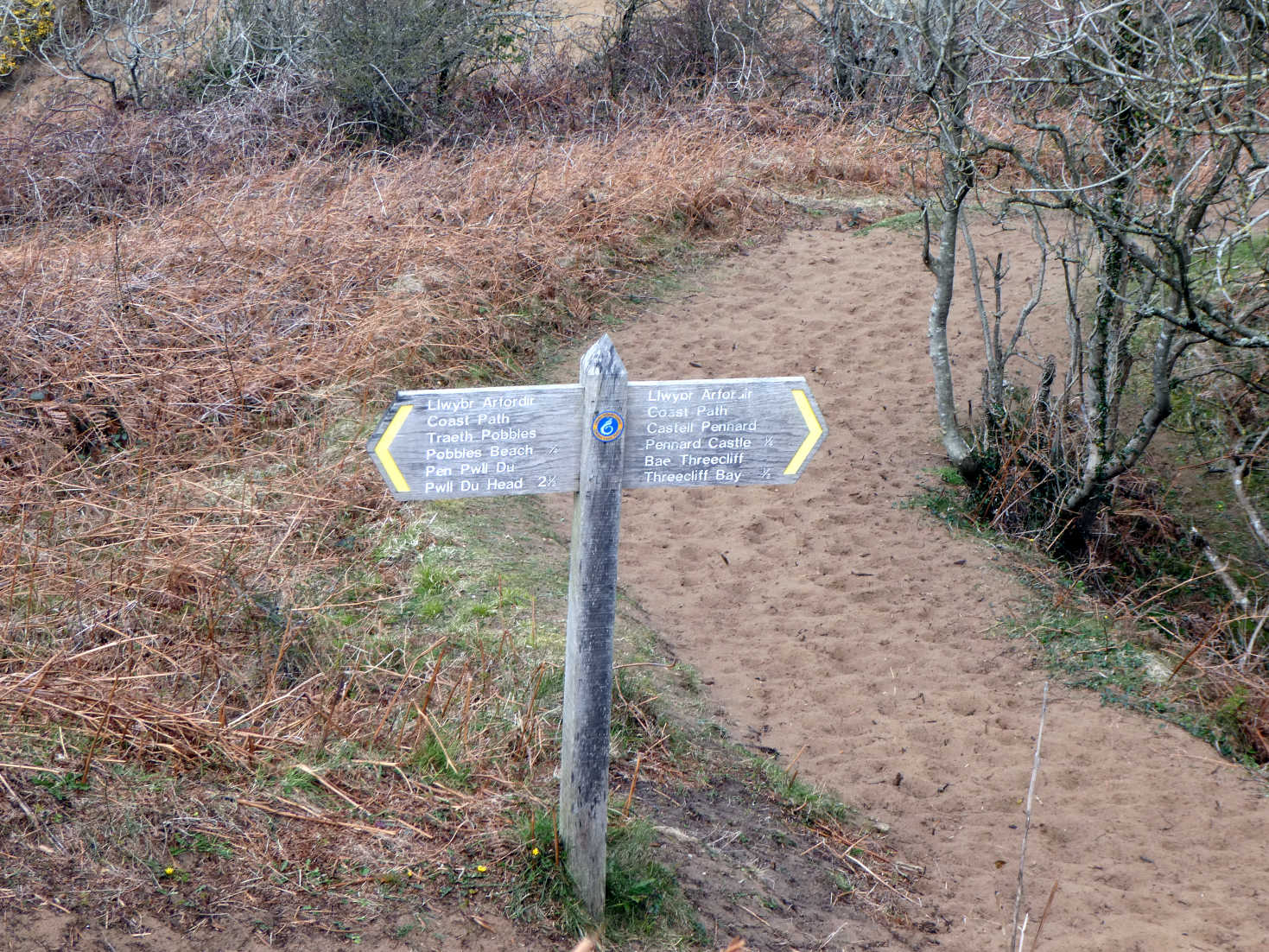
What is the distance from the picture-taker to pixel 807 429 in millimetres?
2682

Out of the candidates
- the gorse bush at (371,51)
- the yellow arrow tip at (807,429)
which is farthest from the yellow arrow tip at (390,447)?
the gorse bush at (371,51)

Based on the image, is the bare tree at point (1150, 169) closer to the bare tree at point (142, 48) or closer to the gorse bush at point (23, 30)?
the bare tree at point (142, 48)

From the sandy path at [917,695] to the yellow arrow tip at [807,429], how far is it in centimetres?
151

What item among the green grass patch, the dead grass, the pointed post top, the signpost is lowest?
the green grass patch

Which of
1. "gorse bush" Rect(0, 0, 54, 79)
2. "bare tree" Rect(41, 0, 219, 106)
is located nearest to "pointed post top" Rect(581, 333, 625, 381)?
"bare tree" Rect(41, 0, 219, 106)

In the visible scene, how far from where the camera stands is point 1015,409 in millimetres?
6727

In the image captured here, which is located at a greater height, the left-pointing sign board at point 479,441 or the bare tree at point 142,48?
the bare tree at point 142,48

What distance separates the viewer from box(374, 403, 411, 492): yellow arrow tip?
2.46m

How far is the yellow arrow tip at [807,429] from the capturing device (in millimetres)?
2672

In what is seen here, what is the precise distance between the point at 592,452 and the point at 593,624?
1.49 feet

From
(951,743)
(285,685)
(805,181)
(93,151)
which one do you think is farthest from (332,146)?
(951,743)

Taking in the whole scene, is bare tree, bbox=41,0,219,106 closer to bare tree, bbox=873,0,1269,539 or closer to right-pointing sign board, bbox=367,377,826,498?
bare tree, bbox=873,0,1269,539

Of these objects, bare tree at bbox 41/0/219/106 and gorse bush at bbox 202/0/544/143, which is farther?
bare tree at bbox 41/0/219/106

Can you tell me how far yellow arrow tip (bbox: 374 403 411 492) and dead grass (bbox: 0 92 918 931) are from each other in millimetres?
1112
